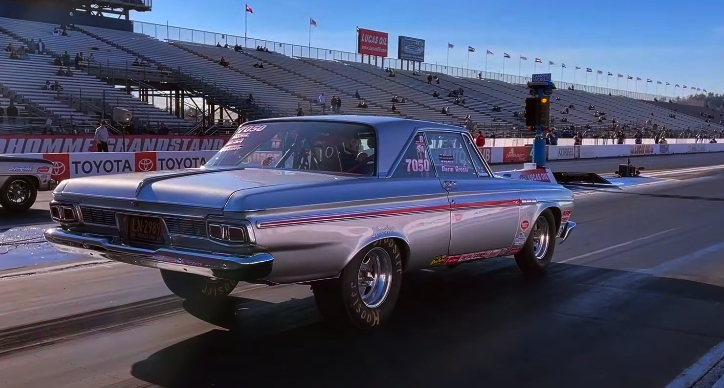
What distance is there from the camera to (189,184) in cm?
516

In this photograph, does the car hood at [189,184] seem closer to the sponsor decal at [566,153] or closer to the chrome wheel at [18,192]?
the chrome wheel at [18,192]

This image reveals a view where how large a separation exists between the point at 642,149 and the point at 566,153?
389 inches

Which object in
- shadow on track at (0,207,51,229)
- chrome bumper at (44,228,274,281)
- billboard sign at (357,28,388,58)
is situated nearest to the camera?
chrome bumper at (44,228,274,281)

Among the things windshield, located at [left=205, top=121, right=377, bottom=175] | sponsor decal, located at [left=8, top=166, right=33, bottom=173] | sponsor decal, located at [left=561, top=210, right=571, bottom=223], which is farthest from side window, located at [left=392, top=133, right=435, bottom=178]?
sponsor decal, located at [left=8, top=166, right=33, bottom=173]

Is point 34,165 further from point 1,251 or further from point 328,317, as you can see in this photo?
point 328,317

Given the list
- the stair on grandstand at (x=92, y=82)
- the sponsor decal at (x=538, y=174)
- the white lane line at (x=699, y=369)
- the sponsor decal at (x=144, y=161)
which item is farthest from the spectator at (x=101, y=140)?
the white lane line at (x=699, y=369)

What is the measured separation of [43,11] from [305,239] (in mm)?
45910

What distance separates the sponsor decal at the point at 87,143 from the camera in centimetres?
2400

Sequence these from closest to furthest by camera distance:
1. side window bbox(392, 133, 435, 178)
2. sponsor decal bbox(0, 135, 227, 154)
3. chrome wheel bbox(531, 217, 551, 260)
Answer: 1. side window bbox(392, 133, 435, 178)
2. chrome wheel bbox(531, 217, 551, 260)
3. sponsor decal bbox(0, 135, 227, 154)

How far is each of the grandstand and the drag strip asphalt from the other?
23026 millimetres

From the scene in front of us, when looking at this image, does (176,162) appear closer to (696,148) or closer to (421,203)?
(421,203)

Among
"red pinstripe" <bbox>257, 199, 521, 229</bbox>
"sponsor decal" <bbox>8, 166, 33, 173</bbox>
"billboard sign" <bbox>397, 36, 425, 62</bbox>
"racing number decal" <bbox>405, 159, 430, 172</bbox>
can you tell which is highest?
"billboard sign" <bbox>397, 36, 425, 62</bbox>

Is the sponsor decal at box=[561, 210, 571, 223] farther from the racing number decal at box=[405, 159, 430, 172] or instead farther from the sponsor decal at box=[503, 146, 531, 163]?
the sponsor decal at box=[503, 146, 531, 163]

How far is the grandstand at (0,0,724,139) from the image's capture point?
32719mm
